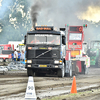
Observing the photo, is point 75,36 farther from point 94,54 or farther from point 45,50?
point 45,50

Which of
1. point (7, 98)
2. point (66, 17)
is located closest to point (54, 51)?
point (7, 98)

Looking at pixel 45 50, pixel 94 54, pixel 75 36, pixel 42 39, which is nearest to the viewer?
pixel 45 50

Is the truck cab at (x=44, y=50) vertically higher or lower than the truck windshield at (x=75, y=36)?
lower

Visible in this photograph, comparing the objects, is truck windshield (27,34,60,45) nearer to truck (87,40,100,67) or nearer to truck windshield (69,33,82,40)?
truck windshield (69,33,82,40)

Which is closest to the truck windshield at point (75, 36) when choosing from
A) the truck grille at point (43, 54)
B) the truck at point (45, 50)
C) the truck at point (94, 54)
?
the truck at point (94, 54)

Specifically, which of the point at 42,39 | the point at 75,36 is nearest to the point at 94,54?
the point at 75,36

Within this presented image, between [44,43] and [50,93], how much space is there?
6377 millimetres

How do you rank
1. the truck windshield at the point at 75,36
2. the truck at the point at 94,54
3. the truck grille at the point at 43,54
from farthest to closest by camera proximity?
the truck at the point at 94,54 < the truck windshield at the point at 75,36 < the truck grille at the point at 43,54

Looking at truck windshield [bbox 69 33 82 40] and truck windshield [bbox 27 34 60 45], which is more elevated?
truck windshield [bbox 69 33 82 40]

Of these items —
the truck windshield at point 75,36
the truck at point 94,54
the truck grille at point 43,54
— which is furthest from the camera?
the truck at point 94,54

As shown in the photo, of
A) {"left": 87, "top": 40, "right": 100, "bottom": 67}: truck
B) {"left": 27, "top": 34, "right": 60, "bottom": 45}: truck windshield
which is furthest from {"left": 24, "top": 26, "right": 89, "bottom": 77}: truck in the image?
{"left": 87, "top": 40, "right": 100, "bottom": 67}: truck

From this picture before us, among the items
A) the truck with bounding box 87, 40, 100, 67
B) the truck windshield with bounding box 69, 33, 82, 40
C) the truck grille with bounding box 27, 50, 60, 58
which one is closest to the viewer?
the truck grille with bounding box 27, 50, 60, 58

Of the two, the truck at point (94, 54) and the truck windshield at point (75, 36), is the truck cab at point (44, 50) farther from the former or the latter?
the truck at point (94, 54)

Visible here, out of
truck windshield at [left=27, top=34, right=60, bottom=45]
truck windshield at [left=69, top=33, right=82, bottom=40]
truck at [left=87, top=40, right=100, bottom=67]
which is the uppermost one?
truck windshield at [left=69, top=33, right=82, bottom=40]
